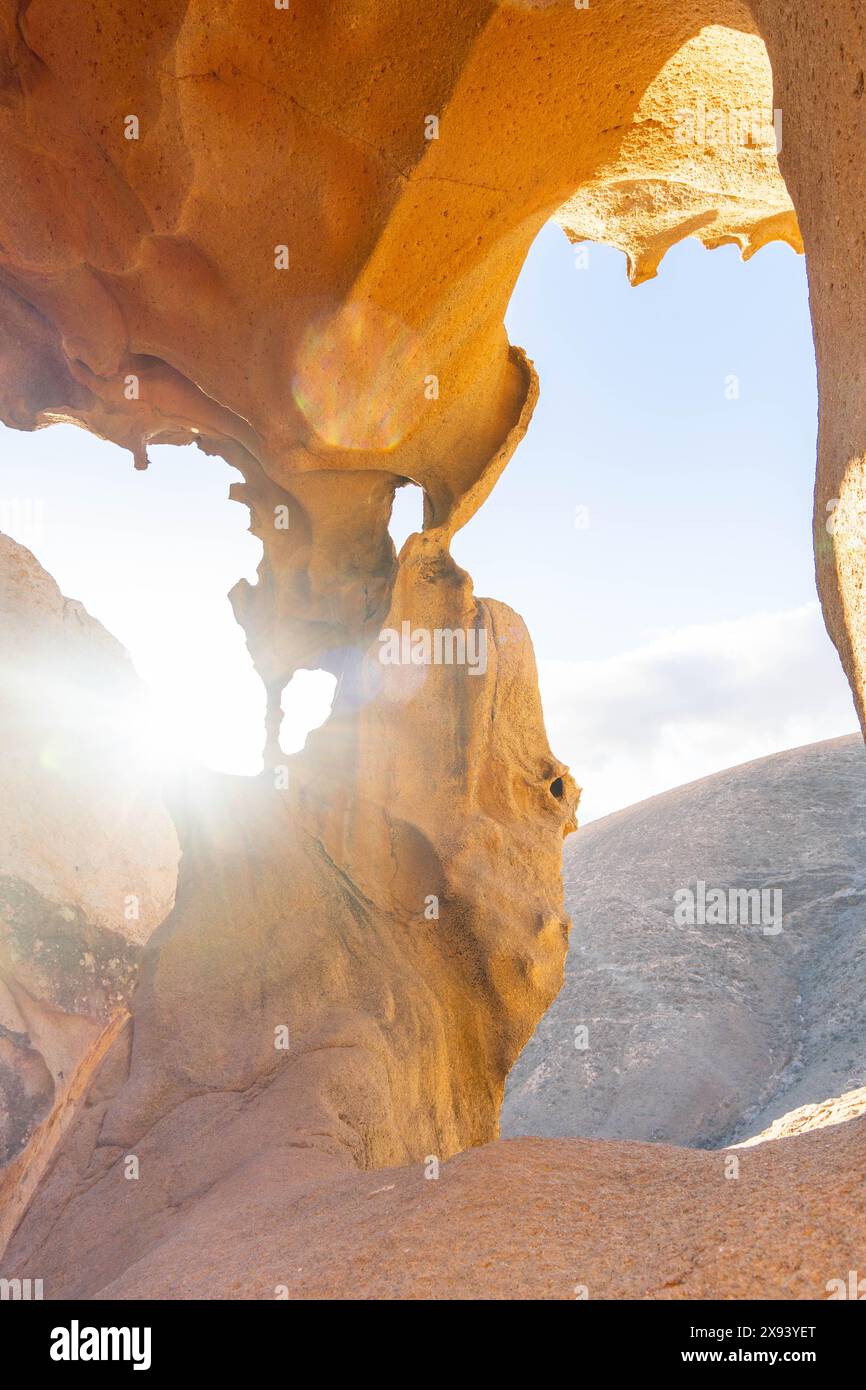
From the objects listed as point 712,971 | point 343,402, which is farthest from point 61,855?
point 712,971

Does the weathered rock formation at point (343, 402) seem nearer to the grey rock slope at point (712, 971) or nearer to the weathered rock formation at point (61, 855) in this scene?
the weathered rock formation at point (61, 855)

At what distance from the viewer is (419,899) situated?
16.4 feet

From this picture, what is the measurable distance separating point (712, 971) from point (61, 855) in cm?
1168

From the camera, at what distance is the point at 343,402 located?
4035 millimetres

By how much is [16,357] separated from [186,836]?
2.33 metres

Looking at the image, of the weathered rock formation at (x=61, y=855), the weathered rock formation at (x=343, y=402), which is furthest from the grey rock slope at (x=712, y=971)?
the weathered rock formation at (x=61, y=855)

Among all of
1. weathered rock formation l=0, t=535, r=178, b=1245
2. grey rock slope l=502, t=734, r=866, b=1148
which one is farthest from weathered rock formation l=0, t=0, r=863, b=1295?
grey rock slope l=502, t=734, r=866, b=1148

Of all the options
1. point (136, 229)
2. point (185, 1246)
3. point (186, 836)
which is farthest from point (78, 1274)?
point (136, 229)

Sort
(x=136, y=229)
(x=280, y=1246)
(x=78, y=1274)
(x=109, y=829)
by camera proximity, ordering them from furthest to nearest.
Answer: (x=109, y=829), (x=136, y=229), (x=78, y=1274), (x=280, y=1246)

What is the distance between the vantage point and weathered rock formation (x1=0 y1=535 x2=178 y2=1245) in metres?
3.28

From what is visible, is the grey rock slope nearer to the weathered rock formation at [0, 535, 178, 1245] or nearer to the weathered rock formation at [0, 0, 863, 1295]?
the weathered rock formation at [0, 0, 863, 1295]

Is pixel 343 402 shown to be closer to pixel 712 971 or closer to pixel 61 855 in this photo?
pixel 61 855

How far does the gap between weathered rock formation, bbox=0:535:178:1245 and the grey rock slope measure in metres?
8.57

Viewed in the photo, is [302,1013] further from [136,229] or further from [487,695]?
[136,229]
